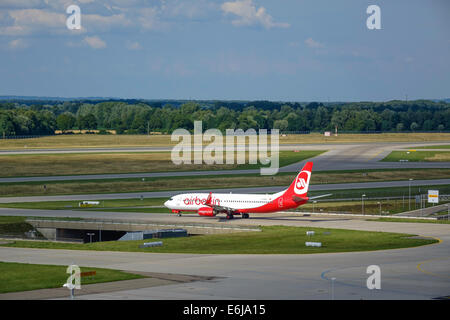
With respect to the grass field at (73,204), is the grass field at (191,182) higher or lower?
higher

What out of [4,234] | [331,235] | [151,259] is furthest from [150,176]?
[151,259]

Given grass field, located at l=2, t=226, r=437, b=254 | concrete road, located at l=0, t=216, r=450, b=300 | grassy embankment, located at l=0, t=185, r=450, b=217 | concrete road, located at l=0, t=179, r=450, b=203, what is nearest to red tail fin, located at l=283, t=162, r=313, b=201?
grass field, located at l=2, t=226, r=437, b=254

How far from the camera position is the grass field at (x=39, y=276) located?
5090 centimetres

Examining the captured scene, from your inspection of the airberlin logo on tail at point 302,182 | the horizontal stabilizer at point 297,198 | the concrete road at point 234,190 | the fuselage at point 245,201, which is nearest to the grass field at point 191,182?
the concrete road at point 234,190

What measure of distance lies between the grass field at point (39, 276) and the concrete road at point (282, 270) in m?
3.10

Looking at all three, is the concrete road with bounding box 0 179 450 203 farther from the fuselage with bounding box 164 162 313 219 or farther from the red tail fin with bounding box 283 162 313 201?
the red tail fin with bounding box 283 162 313 201

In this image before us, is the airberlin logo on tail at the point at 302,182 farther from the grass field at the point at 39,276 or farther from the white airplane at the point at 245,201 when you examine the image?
the grass field at the point at 39,276

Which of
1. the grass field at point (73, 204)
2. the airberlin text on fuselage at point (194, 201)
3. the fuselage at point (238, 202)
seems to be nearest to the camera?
the fuselage at point (238, 202)

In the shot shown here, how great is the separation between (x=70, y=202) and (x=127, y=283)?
7021 centimetres

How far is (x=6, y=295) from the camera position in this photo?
47906 mm

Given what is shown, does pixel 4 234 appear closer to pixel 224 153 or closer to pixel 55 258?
pixel 55 258

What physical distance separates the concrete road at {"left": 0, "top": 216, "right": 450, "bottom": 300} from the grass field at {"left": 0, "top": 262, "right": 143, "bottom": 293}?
3.10 m

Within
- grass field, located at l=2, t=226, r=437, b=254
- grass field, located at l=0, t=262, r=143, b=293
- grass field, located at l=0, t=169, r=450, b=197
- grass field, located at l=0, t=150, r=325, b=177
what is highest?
grass field, located at l=0, t=150, r=325, b=177

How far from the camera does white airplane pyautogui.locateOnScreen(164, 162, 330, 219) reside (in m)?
92.7
